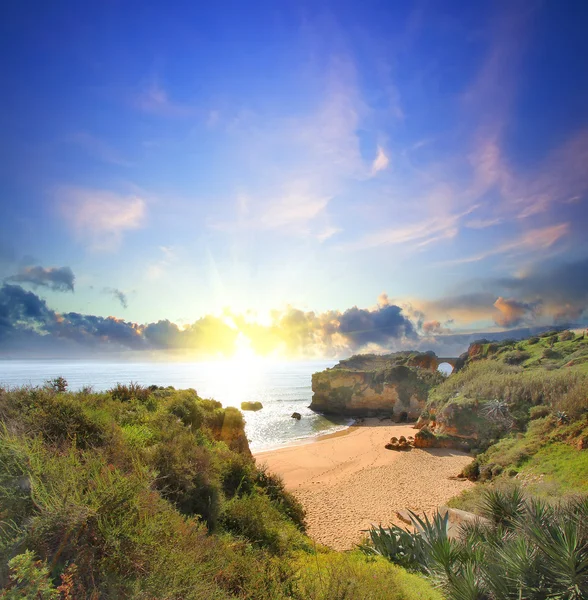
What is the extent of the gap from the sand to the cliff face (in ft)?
57.4

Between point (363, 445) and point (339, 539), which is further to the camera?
point (363, 445)

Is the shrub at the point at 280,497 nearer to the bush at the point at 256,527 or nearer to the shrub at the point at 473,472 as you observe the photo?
the bush at the point at 256,527

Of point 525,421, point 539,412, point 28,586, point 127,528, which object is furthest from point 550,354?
point 28,586

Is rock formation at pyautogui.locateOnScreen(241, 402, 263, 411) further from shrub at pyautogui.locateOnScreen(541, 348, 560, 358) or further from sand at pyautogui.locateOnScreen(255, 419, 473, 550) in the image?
shrub at pyautogui.locateOnScreen(541, 348, 560, 358)

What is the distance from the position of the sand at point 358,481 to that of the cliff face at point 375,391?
57.4 feet

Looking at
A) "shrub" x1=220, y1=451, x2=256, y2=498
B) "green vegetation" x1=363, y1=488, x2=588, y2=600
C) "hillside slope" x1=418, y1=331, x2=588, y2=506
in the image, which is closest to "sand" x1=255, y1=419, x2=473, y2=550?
"hillside slope" x1=418, y1=331, x2=588, y2=506

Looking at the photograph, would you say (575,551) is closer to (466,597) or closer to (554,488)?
(466,597)

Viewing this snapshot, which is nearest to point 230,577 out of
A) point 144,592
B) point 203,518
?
point 144,592

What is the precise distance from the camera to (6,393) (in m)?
6.63

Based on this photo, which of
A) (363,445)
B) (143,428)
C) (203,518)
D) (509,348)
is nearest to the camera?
(203,518)

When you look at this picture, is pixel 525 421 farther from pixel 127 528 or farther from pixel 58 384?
pixel 58 384

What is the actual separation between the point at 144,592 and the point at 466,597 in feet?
14.1

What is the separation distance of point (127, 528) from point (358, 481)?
18.0 metres

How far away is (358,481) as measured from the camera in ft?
61.6
